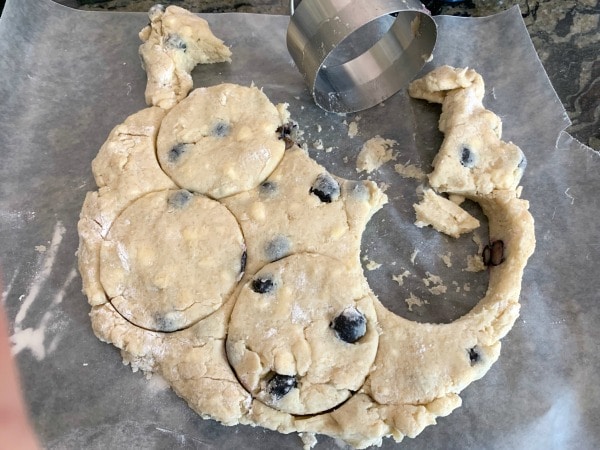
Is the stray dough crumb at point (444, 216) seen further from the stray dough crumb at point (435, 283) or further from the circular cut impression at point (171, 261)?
the circular cut impression at point (171, 261)

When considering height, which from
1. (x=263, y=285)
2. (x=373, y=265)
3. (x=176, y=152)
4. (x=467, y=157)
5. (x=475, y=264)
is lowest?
(x=475, y=264)

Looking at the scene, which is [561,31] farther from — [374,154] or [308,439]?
[308,439]

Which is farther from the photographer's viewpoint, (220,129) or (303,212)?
(220,129)

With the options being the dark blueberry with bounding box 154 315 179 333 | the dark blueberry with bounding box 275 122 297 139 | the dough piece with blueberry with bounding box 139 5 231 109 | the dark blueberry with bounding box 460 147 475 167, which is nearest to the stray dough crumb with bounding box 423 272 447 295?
the dark blueberry with bounding box 460 147 475 167

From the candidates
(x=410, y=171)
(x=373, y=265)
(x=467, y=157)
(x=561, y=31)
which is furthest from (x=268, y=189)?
(x=561, y=31)

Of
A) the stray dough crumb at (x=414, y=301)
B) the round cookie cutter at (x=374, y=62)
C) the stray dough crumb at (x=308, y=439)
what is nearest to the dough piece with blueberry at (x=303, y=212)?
the stray dough crumb at (x=414, y=301)

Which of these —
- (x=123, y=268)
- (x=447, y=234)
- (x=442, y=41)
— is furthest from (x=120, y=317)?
(x=442, y=41)
